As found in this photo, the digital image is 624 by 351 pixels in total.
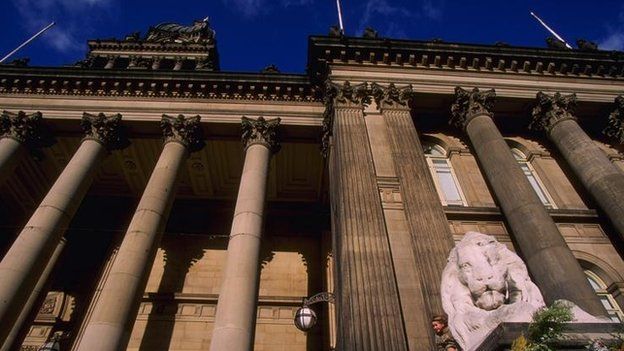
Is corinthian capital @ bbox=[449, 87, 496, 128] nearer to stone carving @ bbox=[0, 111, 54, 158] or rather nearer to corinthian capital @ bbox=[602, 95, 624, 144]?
corinthian capital @ bbox=[602, 95, 624, 144]

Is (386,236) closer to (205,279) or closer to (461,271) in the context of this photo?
(461,271)

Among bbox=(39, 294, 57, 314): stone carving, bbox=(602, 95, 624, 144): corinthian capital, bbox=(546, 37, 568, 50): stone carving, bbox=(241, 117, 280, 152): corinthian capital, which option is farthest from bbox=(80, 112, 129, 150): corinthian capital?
bbox=(602, 95, 624, 144): corinthian capital

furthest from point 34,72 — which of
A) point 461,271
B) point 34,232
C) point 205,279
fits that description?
point 461,271

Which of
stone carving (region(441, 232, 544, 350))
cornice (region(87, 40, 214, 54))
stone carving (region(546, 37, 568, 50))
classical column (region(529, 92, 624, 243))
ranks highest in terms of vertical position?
cornice (region(87, 40, 214, 54))

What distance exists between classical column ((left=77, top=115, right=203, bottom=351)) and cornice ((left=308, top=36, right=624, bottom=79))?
5.96 metres

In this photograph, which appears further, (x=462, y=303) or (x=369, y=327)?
(x=369, y=327)

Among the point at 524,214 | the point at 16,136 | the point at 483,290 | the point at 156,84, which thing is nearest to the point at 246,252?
the point at 483,290

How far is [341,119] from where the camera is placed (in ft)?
42.0

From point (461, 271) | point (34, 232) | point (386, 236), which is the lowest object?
point (461, 271)

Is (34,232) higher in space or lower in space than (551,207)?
lower

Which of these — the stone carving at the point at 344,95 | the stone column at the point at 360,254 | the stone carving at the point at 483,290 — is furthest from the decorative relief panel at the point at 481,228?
the stone carving at the point at 483,290

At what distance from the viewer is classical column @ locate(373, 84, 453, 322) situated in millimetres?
8617

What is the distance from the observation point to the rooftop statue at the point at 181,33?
90.1 ft

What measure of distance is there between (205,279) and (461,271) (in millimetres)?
13877
